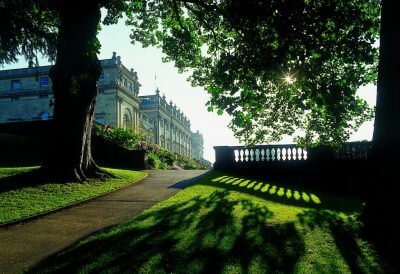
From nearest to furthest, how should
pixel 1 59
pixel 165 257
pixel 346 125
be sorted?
pixel 165 257
pixel 346 125
pixel 1 59

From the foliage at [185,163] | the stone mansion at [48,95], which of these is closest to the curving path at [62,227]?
the foliage at [185,163]

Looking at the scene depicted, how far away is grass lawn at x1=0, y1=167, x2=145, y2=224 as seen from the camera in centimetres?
680

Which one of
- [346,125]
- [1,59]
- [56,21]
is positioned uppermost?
[56,21]

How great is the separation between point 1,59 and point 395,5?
1307 cm

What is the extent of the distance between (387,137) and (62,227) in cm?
597

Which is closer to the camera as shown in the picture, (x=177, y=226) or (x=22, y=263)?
(x=22, y=263)

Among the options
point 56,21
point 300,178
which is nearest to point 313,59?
point 300,178

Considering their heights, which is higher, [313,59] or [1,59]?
[1,59]

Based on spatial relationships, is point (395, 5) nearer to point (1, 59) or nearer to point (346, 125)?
point (346, 125)

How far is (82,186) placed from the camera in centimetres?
938

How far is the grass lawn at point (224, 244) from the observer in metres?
3.70

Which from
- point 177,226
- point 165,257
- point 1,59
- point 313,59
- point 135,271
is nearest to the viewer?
point 135,271

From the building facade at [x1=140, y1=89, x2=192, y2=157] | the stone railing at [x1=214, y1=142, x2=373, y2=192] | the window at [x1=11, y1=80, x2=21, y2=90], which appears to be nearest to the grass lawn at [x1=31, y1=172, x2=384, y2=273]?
the stone railing at [x1=214, y1=142, x2=373, y2=192]

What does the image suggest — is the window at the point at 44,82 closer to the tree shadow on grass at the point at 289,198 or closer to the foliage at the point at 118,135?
the foliage at the point at 118,135
